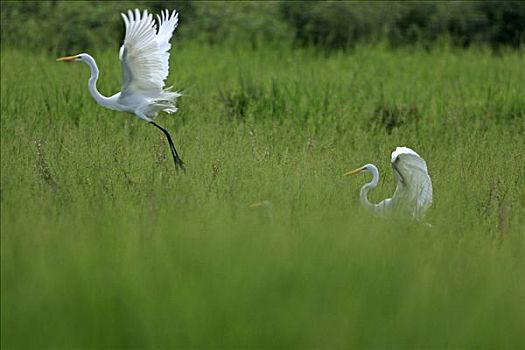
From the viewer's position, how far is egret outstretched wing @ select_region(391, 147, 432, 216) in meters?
5.30

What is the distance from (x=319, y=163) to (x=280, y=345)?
289 cm

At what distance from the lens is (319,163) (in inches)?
247

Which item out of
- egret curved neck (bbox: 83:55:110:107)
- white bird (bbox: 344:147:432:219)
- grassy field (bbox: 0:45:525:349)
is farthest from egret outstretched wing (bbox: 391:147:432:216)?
egret curved neck (bbox: 83:55:110:107)

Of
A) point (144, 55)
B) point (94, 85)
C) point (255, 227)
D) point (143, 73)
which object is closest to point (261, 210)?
point (255, 227)

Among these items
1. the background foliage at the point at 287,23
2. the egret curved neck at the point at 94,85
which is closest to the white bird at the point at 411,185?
the egret curved neck at the point at 94,85

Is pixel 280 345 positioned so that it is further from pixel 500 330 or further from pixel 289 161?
pixel 289 161

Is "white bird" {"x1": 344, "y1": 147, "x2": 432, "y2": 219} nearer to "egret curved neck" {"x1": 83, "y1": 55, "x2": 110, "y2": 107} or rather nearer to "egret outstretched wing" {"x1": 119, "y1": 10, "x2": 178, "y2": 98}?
"egret outstretched wing" {"x1": 119, "y1": 10, "x2": 178, "y2": 98}

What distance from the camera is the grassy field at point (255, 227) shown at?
139 inches

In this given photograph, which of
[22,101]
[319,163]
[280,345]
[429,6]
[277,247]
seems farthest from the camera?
[429,6]

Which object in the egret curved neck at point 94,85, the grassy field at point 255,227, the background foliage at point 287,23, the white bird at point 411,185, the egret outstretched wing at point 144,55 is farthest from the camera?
the background foliage at point 287,23

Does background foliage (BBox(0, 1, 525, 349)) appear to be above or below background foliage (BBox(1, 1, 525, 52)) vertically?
below

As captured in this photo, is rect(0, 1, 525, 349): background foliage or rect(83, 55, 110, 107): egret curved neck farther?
rect(83, 55, 110, 107): egret curved neck

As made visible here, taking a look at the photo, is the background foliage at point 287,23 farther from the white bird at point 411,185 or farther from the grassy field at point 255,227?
the white bird at point 411,185

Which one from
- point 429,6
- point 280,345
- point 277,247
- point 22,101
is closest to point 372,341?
point 280,345
